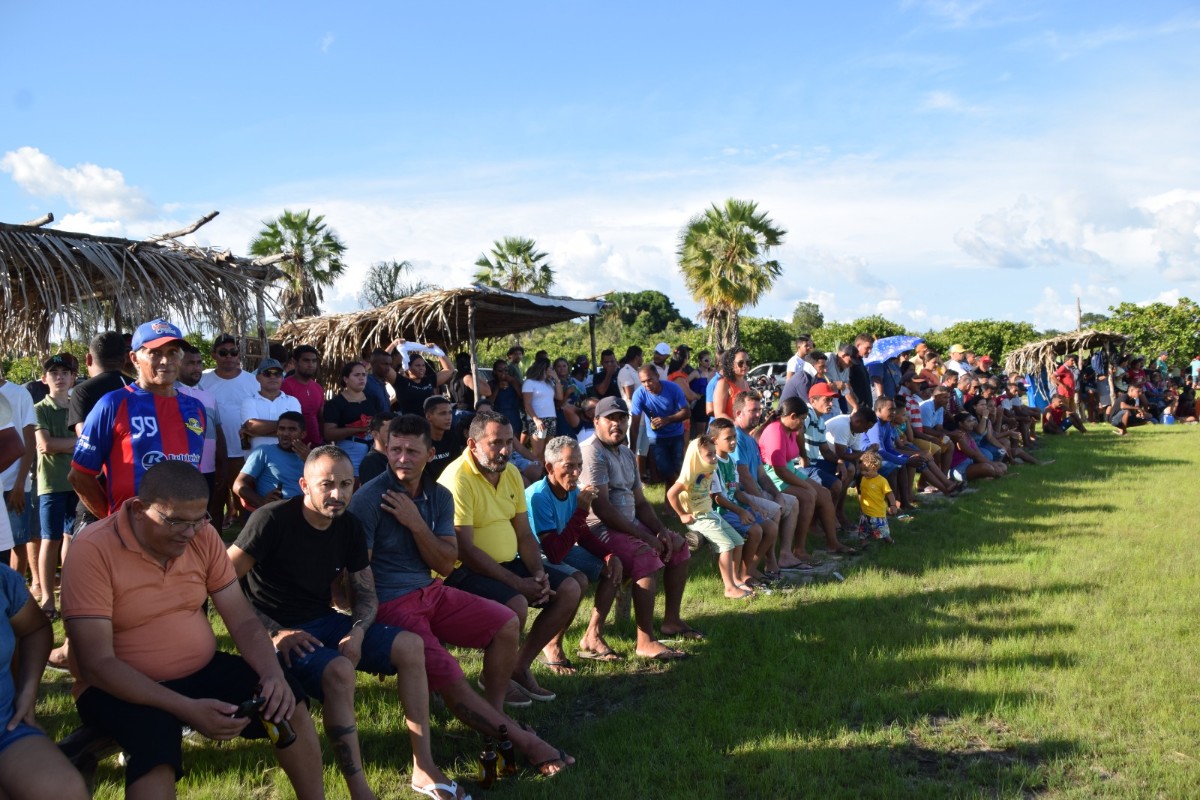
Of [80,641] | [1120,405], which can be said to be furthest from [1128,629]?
[1120,405]

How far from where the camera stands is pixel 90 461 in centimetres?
448

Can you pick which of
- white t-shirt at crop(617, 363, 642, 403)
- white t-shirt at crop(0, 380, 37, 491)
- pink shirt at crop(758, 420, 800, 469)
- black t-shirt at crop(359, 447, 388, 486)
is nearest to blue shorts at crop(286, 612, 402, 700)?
black t-shirt at crop(359, 447, 388, 486)

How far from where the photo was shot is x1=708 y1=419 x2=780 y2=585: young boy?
7.39 meters

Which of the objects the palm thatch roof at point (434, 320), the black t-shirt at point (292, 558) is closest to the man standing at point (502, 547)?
the black t-shirt at point (292, 558)

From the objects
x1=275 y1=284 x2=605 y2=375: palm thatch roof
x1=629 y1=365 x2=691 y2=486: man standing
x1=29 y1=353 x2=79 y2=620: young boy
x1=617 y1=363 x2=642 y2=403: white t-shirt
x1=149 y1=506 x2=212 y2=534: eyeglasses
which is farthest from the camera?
x1=275 y1=284 x2=605 y2=375: palm thatch roof

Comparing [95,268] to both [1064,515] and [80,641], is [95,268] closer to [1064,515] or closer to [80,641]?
[80,641]

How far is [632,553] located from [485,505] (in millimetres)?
1309

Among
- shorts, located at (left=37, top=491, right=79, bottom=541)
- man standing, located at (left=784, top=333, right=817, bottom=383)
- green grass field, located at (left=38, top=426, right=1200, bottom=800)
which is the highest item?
man standing, located at (left=784, top=333, right=817, bottom=383)

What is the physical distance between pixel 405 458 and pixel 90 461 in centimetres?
155

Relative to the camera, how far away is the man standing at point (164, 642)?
323 centimetres

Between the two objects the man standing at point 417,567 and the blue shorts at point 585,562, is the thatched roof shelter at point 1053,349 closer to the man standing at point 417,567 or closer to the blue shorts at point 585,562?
the blue shorts at point 585,562

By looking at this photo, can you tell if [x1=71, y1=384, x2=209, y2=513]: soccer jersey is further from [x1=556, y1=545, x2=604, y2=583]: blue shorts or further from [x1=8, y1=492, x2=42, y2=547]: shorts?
[x1=8, y1=492, x2=42, y2=547]: shorts

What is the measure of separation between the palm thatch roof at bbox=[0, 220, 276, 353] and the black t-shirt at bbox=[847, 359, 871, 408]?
736 centimetres

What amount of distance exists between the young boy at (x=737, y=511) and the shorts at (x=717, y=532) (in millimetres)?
138
